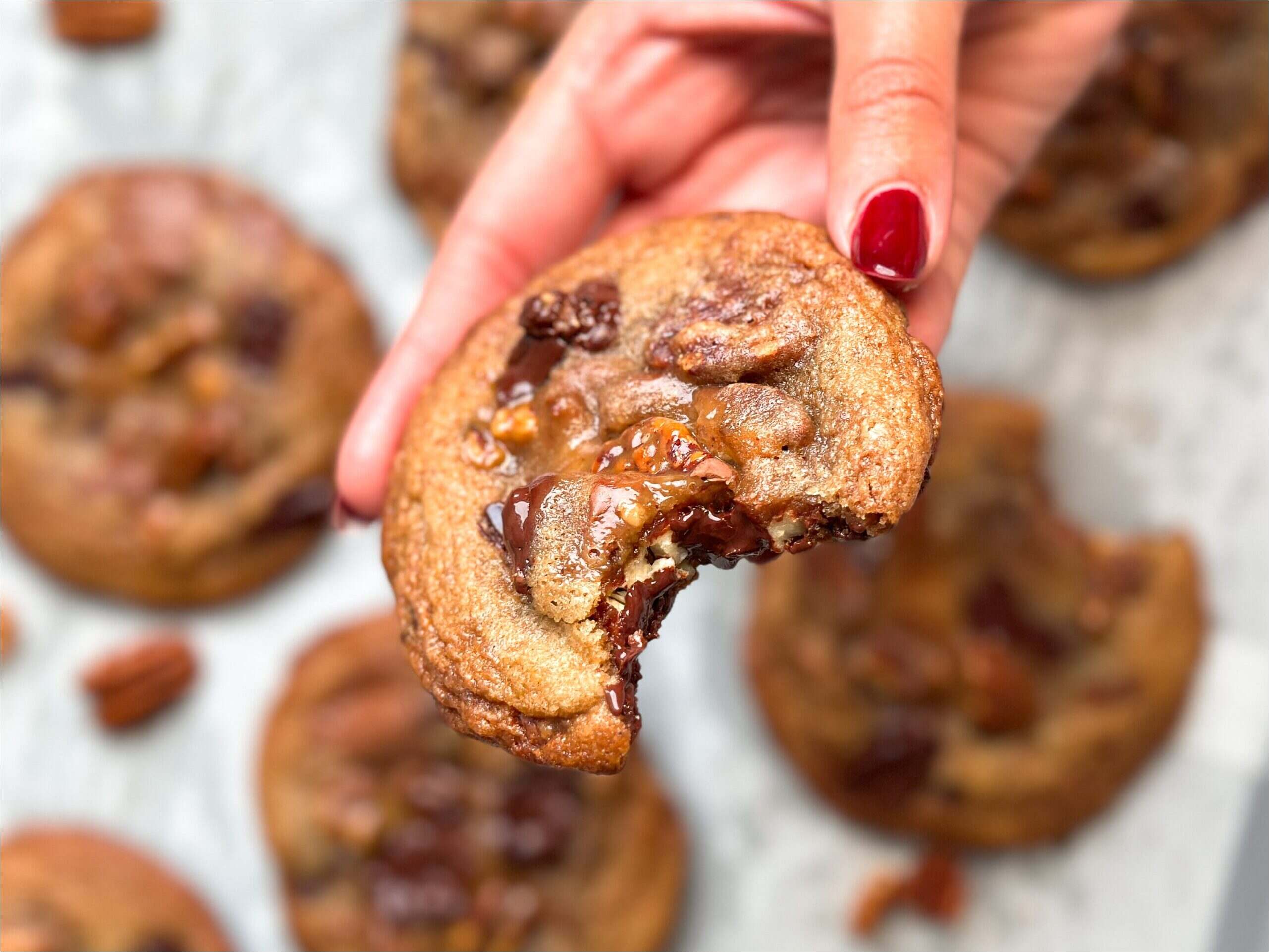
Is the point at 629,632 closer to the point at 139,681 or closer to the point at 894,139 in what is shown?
the point at 894,139

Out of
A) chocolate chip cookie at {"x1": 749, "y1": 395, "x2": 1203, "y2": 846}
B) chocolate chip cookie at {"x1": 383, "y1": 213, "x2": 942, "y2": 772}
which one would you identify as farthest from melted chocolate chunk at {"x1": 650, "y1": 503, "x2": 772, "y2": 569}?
chocolate chip cookie at {"x1": 749, "y1": 395, "x2": 1203, "y2": 846}

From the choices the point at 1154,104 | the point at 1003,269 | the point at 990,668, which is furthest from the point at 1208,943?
the point at 1154,104

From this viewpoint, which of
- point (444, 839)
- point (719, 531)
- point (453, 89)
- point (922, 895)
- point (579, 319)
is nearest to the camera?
point (719, 531)

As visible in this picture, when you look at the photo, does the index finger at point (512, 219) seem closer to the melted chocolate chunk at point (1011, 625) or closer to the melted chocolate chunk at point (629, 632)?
the melted chocolate chunk at point (629, 632)

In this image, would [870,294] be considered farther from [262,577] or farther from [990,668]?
[262,577]

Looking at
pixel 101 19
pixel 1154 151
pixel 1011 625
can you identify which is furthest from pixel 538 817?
pixel 101 19

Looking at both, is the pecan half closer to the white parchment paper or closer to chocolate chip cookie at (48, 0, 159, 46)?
the white parchment paper
